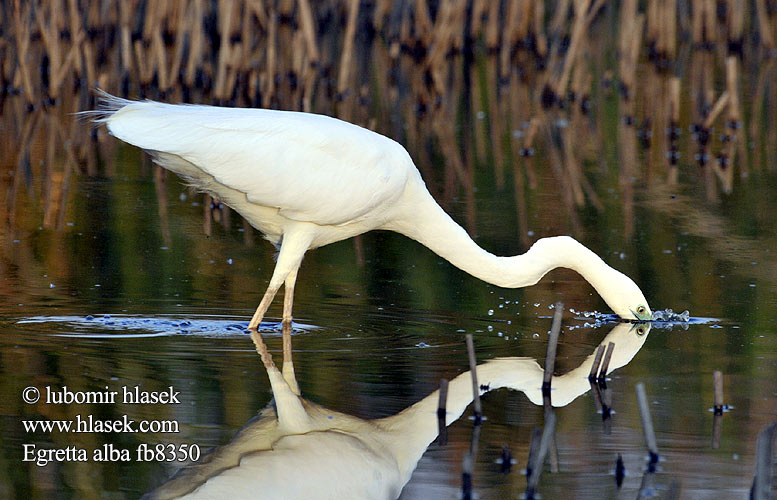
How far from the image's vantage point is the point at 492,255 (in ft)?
24.6

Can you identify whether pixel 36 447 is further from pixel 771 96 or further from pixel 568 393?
pixel 771 96

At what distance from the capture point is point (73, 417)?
5.48 meters

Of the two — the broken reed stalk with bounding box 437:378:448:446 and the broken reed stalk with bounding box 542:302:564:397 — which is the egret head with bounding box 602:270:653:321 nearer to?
the broken reed stalk with bounding box 542:302:564:397

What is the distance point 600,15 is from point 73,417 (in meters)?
20.3

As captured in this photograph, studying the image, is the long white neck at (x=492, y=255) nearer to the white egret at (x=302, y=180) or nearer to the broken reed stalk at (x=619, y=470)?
the white egret at (x=302, y=180)

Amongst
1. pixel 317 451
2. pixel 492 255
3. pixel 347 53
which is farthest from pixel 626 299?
pixel 347 53

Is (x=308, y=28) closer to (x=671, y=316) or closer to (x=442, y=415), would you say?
(x=671, y=316)

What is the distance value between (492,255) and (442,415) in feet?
6.76

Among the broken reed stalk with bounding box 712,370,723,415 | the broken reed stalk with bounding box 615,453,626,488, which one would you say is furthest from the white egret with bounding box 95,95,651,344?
the broken reed stalk with bounding box 615,453,626,488

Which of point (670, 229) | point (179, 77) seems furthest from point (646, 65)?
point (670, 229)

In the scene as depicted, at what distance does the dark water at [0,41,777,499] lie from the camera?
514 centimetres

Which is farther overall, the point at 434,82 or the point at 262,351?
the point at 434,82

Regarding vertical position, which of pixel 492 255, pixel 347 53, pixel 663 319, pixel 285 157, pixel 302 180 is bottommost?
pixel 663 319

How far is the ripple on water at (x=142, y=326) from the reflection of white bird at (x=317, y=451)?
947mm
